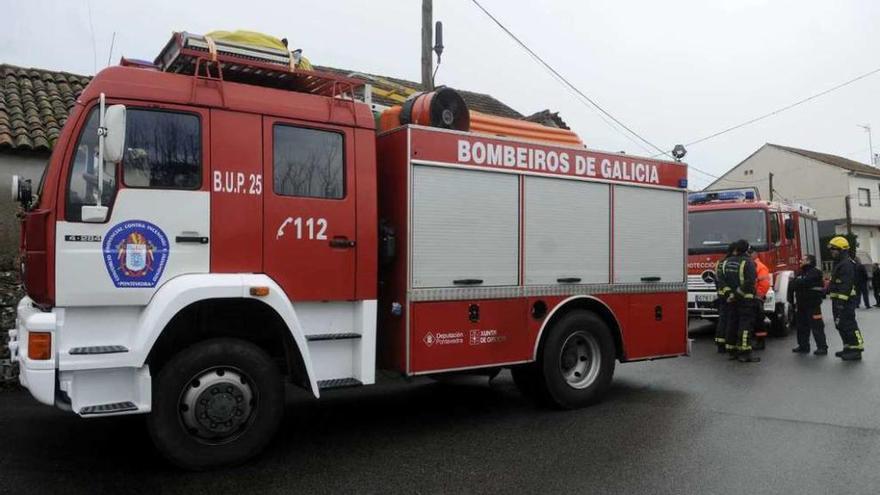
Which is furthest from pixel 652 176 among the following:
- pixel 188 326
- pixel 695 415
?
pixel 188 326

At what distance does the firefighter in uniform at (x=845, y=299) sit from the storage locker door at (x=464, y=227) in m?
6.47

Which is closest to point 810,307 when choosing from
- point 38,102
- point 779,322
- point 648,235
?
point 779,322

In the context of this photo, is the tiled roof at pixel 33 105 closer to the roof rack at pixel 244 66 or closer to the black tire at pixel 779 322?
the roof rack at pixel 244 66

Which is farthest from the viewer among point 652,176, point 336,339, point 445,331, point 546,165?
point 652,176

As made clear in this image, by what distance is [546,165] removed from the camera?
20.8 feet

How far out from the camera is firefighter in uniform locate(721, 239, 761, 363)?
383 inches

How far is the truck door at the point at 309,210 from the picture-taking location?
192 inches

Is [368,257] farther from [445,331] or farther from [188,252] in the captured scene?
[188,252]

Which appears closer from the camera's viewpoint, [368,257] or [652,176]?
[368,257]

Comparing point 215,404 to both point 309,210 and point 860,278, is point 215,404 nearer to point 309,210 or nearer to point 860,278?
point 309,210

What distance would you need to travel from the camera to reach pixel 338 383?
16.8 feet

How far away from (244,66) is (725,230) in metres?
10.3

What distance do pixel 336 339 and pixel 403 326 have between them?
0.56m

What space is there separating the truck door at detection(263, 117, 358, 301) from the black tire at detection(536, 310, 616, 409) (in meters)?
2.21
